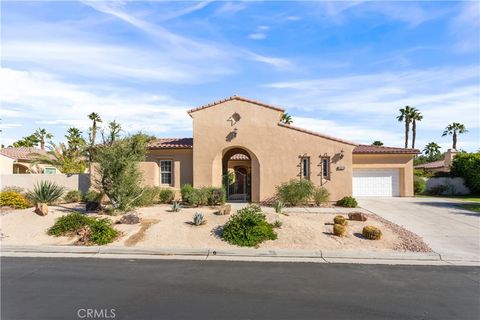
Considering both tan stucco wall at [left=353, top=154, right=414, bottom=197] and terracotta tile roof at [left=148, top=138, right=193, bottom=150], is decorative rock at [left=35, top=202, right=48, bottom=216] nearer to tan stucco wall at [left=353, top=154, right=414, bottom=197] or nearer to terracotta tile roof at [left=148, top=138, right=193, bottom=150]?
terracotta tile roof at [left=148, top=138, right=193, bottom=150]

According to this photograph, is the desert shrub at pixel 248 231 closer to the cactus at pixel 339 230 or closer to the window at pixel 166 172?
the cactus at pixel 339 230

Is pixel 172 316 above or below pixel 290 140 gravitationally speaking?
below

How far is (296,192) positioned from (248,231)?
27.4 ft

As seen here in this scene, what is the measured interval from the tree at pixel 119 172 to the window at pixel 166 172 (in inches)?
250

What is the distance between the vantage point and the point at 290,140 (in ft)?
71.9

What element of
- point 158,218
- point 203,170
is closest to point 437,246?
point 158,218

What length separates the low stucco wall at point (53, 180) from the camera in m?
21.9

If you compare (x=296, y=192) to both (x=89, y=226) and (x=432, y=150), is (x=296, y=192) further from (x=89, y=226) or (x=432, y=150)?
(x=432, y=150)

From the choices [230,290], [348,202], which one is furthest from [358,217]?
[230,290]

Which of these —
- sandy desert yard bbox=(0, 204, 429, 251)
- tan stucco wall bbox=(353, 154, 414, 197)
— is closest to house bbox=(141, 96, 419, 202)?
tan stucco wall bbox=(353, 154, 414, 197)

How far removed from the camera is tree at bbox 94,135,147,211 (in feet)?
52.1

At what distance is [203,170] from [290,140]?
549cm

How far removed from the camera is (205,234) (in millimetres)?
12914

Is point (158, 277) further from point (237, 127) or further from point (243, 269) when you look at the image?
point (237, 127)
